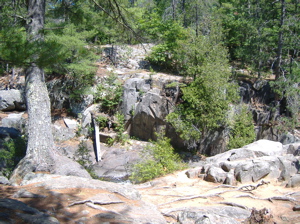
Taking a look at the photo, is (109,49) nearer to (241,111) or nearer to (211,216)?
(241,111)

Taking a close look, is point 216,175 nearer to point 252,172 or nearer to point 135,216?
point 252,172

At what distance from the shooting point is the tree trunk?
7.69 m

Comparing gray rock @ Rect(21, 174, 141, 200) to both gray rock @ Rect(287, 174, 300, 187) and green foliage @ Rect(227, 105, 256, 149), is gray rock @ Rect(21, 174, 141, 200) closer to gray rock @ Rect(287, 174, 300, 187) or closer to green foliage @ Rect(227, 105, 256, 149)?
gray rock @ Rect(287, 174, 300, 187)

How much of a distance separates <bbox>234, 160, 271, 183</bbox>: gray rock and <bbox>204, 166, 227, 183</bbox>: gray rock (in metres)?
0.39

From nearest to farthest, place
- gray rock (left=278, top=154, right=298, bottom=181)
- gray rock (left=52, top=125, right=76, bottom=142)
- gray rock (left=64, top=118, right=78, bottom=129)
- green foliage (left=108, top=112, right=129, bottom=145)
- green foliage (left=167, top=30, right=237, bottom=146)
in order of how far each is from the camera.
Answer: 1. gray rock (left=278, top=154, right=298, bottom=181)
2. green foliage (left=167, top=30, right=237, bottom=146)
3. gray rock (left=52, top=125, right=76, bottom=142)
4. green foliage (left=108, top=112, right=129, bottom=145)
5. gray rock (left=64, top=118, right=78, bottom=129)

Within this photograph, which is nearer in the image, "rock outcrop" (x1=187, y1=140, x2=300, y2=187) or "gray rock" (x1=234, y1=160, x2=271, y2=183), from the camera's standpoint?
"rock outcrop" (x1=187, y1=140, x2=300, y2=187)

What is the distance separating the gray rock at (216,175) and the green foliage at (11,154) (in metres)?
5.85

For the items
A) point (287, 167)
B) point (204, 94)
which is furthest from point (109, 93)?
point (287, 167)

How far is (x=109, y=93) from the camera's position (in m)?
16.2

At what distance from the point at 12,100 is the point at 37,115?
9752 mm

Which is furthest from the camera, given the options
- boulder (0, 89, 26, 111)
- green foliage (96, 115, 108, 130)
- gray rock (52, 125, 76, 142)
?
boulder (0, 89, 26, 111)

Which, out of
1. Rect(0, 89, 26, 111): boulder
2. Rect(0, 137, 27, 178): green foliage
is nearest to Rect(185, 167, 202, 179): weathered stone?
Rect(0, 137, 27, 178): green foliage

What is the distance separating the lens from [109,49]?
2077 centimetres

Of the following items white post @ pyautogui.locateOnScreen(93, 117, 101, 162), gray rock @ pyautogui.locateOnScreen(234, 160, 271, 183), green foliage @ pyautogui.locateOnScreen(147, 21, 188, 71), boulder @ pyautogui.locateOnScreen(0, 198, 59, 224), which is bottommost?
white post @ pyautogui.locateOnScreen(93, 117, 101, 162)
